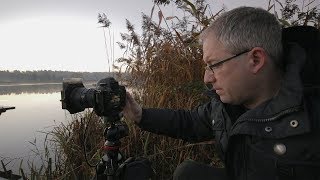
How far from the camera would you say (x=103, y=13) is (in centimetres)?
429

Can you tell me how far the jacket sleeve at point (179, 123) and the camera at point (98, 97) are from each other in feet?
1.07

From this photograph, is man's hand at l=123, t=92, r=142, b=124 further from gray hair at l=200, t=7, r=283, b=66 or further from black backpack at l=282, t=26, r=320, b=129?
black backpack at l=282, t=26, r=320, b=129

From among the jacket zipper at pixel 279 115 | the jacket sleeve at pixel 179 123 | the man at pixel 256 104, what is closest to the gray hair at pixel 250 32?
the man at pixel 256 104

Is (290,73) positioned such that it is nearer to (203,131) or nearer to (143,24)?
(203,131)

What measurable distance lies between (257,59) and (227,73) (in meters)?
0.16

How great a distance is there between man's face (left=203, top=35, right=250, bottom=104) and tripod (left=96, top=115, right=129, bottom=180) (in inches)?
23.5

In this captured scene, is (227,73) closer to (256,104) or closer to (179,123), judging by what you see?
(256,104)

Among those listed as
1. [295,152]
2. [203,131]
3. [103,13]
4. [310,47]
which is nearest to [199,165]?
[203,131]

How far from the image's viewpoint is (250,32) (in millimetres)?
1637

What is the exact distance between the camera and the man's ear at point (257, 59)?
1617 mm

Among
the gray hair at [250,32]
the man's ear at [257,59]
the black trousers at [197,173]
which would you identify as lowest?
the black trousers at [197,173]

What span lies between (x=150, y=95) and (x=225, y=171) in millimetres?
1848

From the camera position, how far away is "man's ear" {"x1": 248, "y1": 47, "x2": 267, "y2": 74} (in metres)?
1.62

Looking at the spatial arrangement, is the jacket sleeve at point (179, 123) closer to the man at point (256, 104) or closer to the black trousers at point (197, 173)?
the man at point (256, 104)
